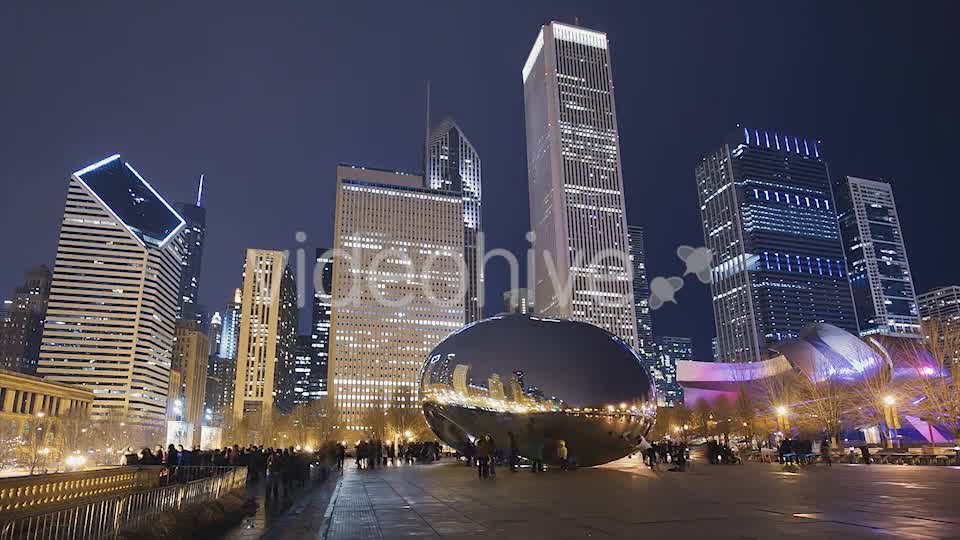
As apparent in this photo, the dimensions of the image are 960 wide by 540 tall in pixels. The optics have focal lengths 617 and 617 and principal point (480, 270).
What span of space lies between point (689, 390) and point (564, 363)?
8649cm

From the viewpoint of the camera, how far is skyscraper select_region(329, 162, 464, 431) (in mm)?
183250

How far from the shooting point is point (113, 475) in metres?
19.5

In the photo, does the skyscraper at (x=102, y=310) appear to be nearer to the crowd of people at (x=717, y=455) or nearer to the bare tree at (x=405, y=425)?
the bare tree at (x=405, y=425)

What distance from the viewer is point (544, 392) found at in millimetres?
25312

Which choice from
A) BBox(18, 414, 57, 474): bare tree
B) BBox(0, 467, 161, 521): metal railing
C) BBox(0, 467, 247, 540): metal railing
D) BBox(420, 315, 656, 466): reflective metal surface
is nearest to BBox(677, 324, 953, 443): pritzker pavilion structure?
BBox(420, 315, 656, 466): reflective metal surface

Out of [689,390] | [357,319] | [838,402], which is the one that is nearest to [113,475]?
[838,402]

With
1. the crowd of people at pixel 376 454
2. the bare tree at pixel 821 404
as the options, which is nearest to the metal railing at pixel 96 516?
the crowd of people at pixel 376 454

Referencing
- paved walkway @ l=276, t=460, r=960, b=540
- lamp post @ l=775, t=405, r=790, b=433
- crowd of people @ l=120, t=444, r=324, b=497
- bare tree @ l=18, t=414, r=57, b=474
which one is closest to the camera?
paved walkway @ l=276, t=460, r=960, b=540

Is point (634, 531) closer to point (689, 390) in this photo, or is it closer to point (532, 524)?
point (532, 524)

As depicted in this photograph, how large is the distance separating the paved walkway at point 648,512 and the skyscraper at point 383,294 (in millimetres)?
165375

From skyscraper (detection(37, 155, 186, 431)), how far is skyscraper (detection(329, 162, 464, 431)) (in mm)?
61750

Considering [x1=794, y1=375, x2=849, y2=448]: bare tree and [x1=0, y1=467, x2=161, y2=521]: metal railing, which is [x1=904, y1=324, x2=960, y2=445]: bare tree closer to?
[x1=794, y1=375, x2=849, y2=448]: bare tree

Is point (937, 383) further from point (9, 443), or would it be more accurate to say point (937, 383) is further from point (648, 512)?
point (9, 443)

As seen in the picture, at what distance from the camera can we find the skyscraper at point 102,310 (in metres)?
184
